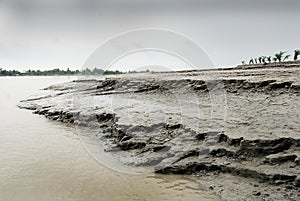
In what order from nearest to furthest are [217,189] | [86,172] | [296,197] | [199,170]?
[296,197], [217,189], [199,170], [86,172]

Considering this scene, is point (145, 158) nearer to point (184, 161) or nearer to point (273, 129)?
point (184, 161)

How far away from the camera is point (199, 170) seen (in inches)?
169

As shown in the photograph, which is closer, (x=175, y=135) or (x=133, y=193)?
(x=133, y=193)

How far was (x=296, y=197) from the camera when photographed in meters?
3.25

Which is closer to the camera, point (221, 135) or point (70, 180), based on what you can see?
point (70, 180)

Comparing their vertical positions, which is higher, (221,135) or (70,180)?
(221,135)

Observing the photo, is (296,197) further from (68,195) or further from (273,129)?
(68,195)

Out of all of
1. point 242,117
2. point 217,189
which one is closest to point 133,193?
point 217,189

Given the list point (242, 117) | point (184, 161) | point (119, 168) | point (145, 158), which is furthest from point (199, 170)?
point (242, 117)

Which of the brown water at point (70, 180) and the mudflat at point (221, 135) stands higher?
the mudflat at point (221, 135)

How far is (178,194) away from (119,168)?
4.44ft

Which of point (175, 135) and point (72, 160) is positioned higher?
point (175, 135)

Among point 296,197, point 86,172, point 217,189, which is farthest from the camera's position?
Answer: point 86,172

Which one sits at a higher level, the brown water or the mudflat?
the mudflat
